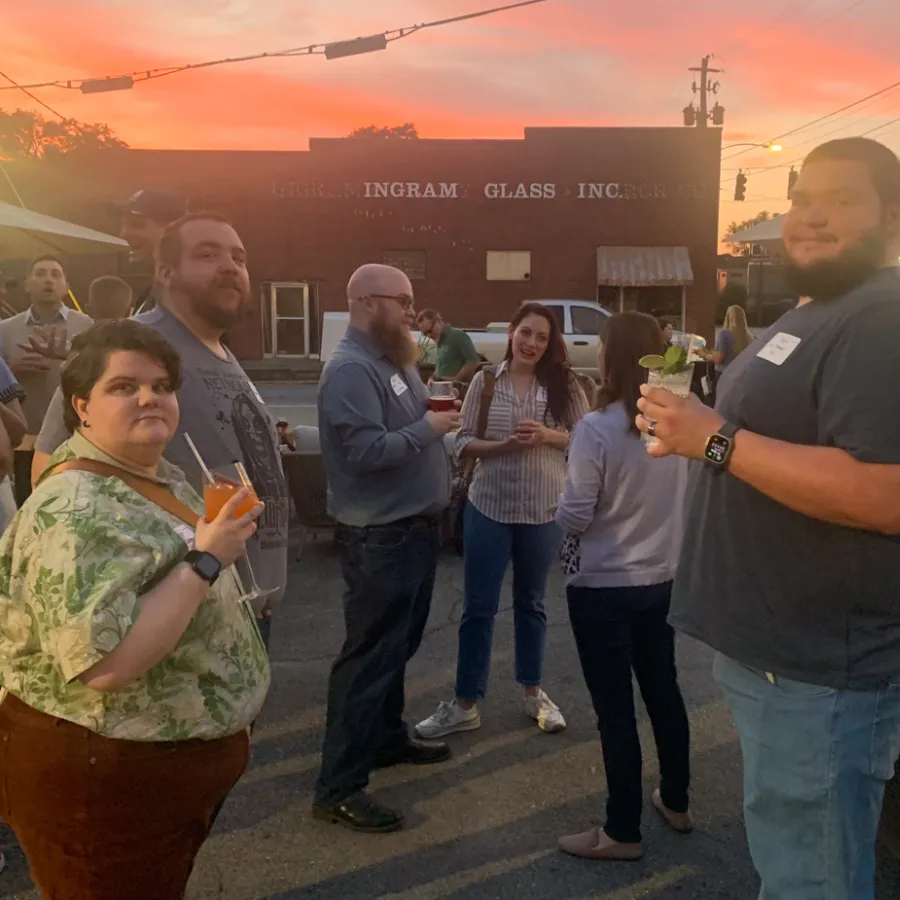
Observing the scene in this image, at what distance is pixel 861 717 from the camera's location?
5.86ft

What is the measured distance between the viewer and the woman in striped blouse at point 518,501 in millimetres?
4035

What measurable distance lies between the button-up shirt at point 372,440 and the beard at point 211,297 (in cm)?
64

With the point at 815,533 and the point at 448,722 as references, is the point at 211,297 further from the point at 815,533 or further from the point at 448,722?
the point at 448,722

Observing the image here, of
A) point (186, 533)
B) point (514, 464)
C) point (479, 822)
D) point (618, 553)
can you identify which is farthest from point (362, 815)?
point (186, 533)

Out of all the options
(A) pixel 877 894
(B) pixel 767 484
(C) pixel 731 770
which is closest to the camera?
(B) pixel 767 484

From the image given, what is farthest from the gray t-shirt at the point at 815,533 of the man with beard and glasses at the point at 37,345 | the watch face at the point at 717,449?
the man with beard and glasses at the point at 37,345

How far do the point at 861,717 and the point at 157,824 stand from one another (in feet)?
5.04

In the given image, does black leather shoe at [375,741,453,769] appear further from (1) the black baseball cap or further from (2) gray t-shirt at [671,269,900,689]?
(1) the black baseball cap

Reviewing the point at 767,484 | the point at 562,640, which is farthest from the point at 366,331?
the point at 562,640

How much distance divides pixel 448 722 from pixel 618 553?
1.47 meters

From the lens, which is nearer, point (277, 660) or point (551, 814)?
point (551, 814)

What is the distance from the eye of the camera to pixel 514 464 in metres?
4.05

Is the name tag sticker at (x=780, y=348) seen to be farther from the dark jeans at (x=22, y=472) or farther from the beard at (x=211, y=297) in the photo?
the dark jeans at (x=22, y=472)

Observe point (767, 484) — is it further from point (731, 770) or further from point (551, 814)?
point (731, 770)
